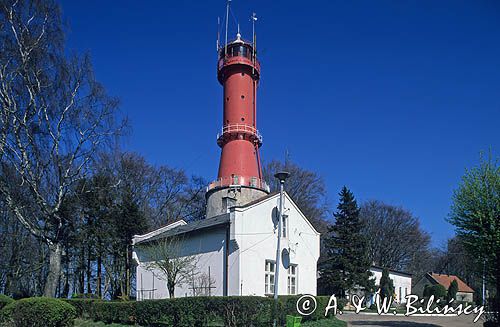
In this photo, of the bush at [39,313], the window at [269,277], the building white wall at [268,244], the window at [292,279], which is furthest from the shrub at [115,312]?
the window at [292,279]

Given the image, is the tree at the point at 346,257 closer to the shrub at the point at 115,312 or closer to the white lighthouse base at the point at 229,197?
the white lighthouse base at the point at 229,197

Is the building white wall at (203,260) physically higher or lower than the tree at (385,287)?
higher

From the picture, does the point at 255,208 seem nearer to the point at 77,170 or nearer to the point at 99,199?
the point at 77,170

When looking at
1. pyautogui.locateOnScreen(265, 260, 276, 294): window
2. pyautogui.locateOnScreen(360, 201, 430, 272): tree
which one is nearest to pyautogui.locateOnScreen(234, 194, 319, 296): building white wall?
pyautogui.locateOnScreen(265, 260, 276, 294): window

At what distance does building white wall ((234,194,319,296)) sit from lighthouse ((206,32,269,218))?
7.65 m

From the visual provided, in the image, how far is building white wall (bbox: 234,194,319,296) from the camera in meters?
25.6

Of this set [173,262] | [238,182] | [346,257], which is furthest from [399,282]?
[173,262]

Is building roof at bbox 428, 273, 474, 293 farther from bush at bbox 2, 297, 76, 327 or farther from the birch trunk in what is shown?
bush at bbox 2, 297, 76, 327

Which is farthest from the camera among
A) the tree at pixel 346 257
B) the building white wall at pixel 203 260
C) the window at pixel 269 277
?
the tree at pixel 346 257

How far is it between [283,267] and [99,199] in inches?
757

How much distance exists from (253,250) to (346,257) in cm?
1602

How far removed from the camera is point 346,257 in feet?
130

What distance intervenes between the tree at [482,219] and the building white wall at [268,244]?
10.8 m

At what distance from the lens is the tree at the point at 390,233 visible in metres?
58.2
